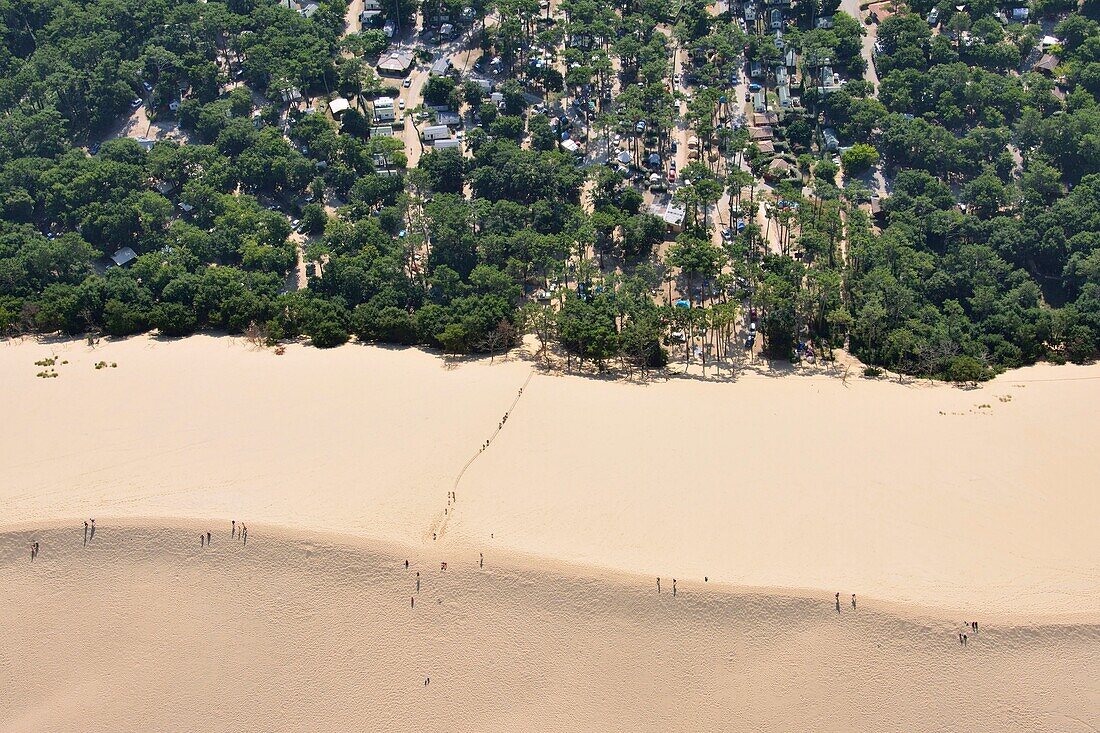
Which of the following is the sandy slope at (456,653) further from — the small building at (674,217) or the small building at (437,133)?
the small building at (437,133)

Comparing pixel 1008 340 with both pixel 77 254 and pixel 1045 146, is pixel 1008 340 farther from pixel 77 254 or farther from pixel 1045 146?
pixel 77 254

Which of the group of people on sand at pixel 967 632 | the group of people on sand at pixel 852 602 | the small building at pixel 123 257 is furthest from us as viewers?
the small building at pixel 123 257

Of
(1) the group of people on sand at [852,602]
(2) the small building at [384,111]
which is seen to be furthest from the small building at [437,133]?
(1) the group of people on sand at [852,602]

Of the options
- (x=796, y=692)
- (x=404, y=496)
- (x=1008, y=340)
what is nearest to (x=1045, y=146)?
(x=1008, y=340)

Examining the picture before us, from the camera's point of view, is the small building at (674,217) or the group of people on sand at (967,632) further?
the small building at (674,217)

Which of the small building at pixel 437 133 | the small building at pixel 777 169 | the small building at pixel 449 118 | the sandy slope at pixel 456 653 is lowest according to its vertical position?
the sandy slope at pixel 456 653

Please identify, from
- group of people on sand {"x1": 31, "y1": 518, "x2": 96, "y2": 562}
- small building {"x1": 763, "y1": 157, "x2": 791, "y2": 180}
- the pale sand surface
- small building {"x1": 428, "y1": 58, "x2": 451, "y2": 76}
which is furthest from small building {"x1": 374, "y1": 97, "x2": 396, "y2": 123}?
group of people on sand {"x1": 31, "y1": 518, "x2": 96, "y2": 562}
